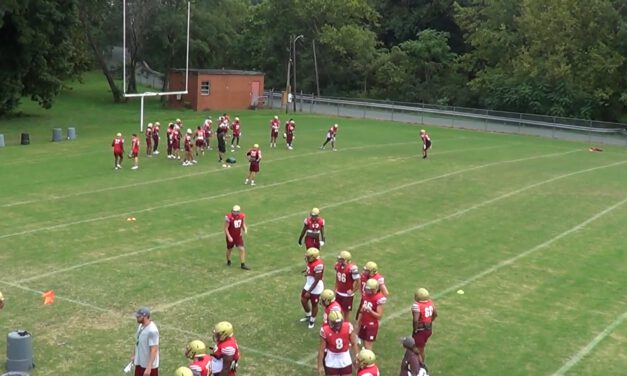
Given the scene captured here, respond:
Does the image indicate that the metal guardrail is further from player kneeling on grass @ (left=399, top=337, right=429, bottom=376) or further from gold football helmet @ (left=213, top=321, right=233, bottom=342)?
gold football helmet @ (left=213, top=321, right=233, bottom=342)

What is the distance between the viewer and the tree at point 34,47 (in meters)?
40.6

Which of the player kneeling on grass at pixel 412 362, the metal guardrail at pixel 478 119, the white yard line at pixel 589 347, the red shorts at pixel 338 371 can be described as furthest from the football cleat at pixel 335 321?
the metal guardrail at pixel 478 119

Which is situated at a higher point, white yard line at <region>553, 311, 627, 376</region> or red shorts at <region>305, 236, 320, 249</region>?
red shorts at <region>305, 236, 320, 249</region>

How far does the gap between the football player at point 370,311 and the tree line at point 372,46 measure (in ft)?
111

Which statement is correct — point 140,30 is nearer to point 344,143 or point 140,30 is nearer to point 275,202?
point 344,143

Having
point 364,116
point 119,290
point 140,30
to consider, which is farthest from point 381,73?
point 119,290

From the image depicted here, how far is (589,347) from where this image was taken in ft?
42.2

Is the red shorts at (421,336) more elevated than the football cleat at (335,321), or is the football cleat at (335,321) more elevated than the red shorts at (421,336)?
the football cleat at (335,321)

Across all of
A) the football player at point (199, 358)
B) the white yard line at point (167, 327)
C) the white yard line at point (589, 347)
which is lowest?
the white yard line at point (167, 327)

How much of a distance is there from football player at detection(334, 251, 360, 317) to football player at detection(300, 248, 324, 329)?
0.45 m

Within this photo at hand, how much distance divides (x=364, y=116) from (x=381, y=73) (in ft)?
55.5

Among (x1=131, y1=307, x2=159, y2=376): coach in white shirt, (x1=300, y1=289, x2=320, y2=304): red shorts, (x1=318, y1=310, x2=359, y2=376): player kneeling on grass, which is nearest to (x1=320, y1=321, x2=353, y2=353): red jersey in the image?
(x1=318, y1=310, x2=359, y2=376): player kneeling on grass

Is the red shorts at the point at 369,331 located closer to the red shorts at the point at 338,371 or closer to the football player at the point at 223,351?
the red shorts at the point at 338,371

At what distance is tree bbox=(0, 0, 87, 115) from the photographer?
40.6 meters
